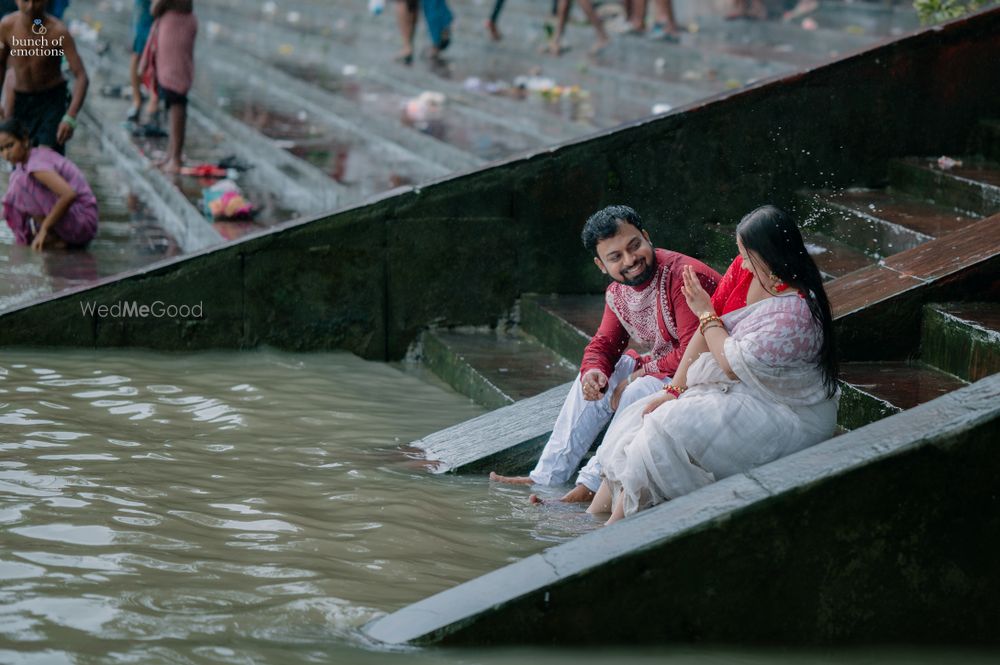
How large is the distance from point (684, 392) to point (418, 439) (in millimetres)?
1625

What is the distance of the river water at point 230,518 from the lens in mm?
3820

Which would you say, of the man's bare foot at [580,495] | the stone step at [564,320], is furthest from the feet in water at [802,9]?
the man's bare foot at [580,495]

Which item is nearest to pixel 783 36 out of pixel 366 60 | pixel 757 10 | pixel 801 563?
pixel 757 10

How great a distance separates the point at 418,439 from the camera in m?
6.05

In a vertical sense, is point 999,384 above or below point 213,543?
above

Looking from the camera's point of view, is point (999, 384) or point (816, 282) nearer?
point (999, 384)

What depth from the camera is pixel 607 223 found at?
5.09 meters

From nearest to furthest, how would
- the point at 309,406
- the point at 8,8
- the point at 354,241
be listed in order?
1. the point at 309,406
2. the point at 354,241
3. the point at 8,8

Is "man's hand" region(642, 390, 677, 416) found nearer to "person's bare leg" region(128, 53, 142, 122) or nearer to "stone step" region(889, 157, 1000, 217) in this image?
"stone step" region(889, 157, 1000, 217)

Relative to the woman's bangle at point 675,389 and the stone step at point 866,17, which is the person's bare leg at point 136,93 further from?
the woman's bangle at point 675,389

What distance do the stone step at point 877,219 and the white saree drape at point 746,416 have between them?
2475 millimetres

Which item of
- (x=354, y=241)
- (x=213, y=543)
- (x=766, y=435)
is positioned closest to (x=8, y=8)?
(x=354, y=241)

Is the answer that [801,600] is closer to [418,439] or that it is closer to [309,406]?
[418,439]

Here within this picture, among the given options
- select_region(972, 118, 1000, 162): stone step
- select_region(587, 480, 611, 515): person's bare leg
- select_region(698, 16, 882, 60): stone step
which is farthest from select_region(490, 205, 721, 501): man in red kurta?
select_region(698, 16, 882, 60): stone step
